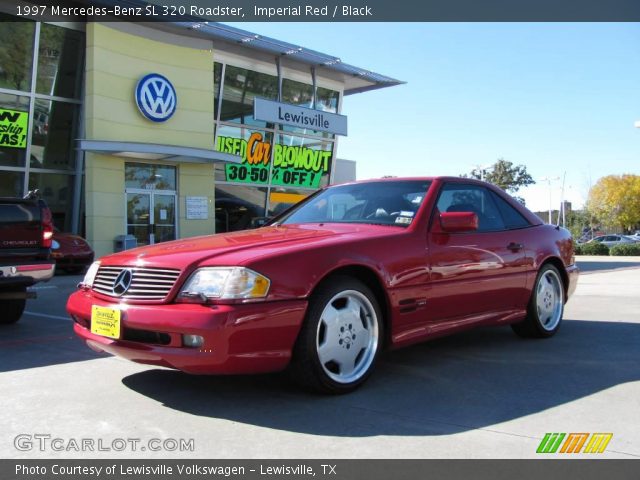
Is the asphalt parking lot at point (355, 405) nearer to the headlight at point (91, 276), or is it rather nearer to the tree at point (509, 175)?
the headlight at point (91, 276)

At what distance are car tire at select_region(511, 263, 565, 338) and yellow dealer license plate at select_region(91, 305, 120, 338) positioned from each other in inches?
142

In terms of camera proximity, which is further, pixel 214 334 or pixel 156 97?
pixel 156 97

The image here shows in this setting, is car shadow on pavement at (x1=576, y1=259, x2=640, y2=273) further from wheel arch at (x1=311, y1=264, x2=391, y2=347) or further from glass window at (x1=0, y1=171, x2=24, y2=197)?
glass window at (x1=0, y1=171, x2=24, y2=197)

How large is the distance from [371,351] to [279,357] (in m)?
0.75

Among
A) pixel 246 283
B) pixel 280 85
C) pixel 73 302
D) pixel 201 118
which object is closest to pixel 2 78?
pixel 201 118

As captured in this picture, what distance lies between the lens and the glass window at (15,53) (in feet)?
53.7

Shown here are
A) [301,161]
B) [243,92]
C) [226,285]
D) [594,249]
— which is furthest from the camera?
[594,249]

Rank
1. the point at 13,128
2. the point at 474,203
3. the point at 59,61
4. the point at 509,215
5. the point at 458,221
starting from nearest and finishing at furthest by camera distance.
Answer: the point at 458,221
the point at 474,203
the point at 509,215
the point at 13,128
the point at 59,61

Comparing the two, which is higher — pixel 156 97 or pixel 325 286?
pixel 156 97

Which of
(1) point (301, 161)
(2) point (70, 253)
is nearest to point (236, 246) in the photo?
(2) point (70, 253)

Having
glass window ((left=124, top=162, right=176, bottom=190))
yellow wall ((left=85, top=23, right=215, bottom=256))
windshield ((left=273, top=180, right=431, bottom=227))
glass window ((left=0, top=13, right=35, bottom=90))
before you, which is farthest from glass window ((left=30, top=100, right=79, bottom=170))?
windshield ((left=273, top=180, right=431, bottom=227))

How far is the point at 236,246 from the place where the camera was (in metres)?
3.82

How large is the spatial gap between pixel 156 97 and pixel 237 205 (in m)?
4.86

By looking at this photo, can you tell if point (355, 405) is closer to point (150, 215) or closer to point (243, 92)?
point (150, 215)
